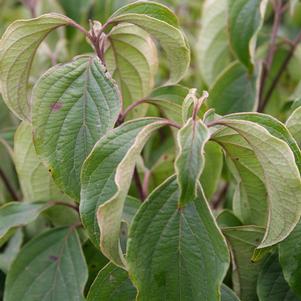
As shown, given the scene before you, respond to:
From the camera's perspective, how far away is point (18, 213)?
1180mm

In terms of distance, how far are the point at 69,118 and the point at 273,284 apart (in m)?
0.40

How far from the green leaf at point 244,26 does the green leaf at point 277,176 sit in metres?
0.42

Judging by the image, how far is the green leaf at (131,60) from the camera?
3.71 feet

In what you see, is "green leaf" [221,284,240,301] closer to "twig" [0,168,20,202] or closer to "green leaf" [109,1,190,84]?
"green leaf" [109,1,190,84]

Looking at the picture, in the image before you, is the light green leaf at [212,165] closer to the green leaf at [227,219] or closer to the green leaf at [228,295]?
the green leaf at [227,219]

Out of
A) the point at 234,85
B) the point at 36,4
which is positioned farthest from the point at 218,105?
→ the point at 36,4

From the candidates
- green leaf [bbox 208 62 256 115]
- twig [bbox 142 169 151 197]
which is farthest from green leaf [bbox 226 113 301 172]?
green leaf [bbox 208 62 256 115]

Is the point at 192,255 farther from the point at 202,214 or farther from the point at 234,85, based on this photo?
the point at 234,85

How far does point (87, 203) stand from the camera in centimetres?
88

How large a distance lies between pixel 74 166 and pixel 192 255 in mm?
205

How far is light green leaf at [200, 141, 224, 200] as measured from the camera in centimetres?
112

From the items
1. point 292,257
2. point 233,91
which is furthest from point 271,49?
point 292,257

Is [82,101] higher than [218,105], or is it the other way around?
[82,101]

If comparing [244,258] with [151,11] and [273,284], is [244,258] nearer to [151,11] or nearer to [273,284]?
[273,284]
